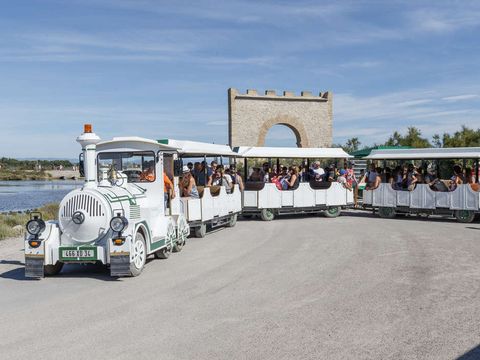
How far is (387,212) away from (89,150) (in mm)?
12891

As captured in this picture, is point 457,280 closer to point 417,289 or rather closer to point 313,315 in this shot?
point 417,289

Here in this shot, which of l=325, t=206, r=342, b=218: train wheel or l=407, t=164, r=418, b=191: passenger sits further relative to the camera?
l=325, t=206, r=342, b=218: train wheel

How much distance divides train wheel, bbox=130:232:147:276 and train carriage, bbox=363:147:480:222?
39.2 ft

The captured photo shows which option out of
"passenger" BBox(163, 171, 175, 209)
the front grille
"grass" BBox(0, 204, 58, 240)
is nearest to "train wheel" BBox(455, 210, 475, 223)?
"passenger" BBox(163, 171, 175, 209)

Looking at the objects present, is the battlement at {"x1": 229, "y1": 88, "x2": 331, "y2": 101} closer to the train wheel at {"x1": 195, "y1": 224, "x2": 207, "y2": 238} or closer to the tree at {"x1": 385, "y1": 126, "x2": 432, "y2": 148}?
the tree at {"x1": 385, "y1": 126, "x2": 432, "y2": 148}

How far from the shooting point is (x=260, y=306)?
7.03 metres

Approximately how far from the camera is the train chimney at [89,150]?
32.0 feet

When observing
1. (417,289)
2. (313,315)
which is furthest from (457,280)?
(313,315)

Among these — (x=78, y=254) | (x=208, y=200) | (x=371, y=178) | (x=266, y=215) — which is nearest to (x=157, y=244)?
(x=78, y=254)

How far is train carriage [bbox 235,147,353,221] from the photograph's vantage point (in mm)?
18781

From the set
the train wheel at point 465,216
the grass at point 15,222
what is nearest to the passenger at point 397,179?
the train wheel at point 465,216

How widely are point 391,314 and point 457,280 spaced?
247cm

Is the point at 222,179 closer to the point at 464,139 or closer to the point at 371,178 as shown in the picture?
the point at 371,178

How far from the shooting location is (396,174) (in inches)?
778
